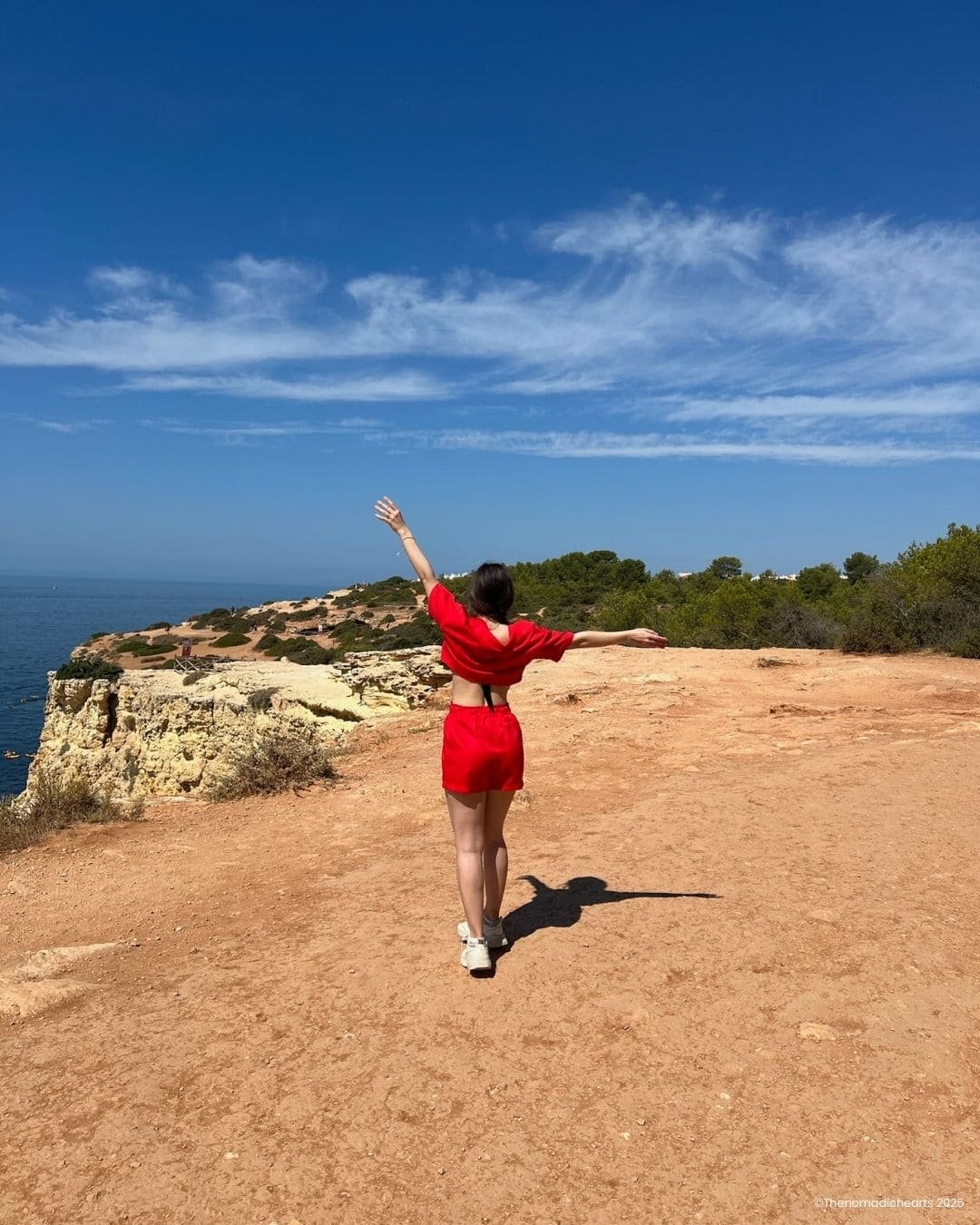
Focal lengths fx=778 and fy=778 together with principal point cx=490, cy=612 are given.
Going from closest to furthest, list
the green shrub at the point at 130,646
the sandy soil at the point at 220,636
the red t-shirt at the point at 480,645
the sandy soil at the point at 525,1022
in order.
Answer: the sandy soil at the point at 525,1022, the red t-shirt at the point at 480,645, the sandy soil at the point at 220,636, the green shrub at the point at 130,646

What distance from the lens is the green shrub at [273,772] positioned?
819cm

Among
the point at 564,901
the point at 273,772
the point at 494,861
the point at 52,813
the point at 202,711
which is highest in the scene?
the point at 494,861

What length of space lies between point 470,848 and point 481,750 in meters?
0.51

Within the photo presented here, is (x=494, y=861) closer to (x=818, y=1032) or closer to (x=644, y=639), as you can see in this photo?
(x=644, y=639)

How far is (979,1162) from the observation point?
2432mm

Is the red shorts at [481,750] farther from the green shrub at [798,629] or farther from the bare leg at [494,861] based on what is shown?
the green shrub at [798,629]

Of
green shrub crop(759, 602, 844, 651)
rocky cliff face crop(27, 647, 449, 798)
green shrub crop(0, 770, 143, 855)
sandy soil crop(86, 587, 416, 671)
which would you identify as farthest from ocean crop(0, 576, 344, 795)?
Result: green shrub crop(759, 602, 844, 651)

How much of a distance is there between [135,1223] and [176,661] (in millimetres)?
15587

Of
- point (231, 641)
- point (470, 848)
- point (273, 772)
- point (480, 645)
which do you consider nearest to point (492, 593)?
point (480, 645)

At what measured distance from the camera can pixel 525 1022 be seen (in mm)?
3189

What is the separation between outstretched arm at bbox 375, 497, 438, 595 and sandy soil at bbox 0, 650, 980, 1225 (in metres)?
1.87

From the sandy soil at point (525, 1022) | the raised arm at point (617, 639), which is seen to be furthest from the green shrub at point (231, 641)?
the raised arm at point (617, 639)

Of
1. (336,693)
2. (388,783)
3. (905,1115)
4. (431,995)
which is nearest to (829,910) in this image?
(905,1115)

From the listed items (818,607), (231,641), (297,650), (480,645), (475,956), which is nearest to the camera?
(480,645)
